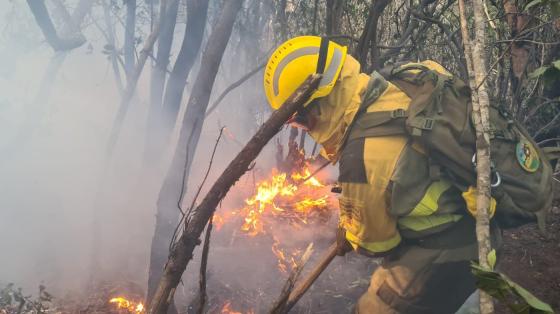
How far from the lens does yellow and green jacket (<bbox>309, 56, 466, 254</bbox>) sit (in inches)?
93.4

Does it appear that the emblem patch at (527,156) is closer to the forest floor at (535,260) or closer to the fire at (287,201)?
the forest floor at (535,260)

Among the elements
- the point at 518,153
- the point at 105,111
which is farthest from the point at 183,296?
the point at 105,111

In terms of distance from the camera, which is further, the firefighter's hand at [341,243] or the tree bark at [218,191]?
the firefighter's hand at [341,243]

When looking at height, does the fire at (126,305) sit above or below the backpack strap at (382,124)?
below

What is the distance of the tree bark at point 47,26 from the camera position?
197 inches

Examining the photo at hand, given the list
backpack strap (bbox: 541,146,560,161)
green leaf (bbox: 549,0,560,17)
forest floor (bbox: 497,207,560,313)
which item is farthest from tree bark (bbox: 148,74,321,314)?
forest floor (bbox: 497,207,560,313)

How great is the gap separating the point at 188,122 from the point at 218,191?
81.2 inches

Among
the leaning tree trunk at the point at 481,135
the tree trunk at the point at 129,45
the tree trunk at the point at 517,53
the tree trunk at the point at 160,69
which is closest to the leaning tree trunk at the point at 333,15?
the tree trunk at the point at 517,53

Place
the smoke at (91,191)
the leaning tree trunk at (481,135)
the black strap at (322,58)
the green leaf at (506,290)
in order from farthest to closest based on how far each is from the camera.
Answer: the smoke at (91,191) → the black strap at (322,58) → the leaning tree trunk at (481,135) → the green leaf at (506,290)

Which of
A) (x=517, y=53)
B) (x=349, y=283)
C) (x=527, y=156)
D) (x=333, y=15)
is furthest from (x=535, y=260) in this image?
(x=333, y=15)

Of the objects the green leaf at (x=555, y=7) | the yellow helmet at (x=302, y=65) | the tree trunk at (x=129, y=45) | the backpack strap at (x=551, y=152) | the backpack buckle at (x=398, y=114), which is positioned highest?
the tree trunk at (x=129, y=45)

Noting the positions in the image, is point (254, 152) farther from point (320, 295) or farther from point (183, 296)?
point (183, 296)

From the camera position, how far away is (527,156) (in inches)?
95.3

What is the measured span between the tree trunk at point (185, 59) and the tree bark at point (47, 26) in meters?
1.84
